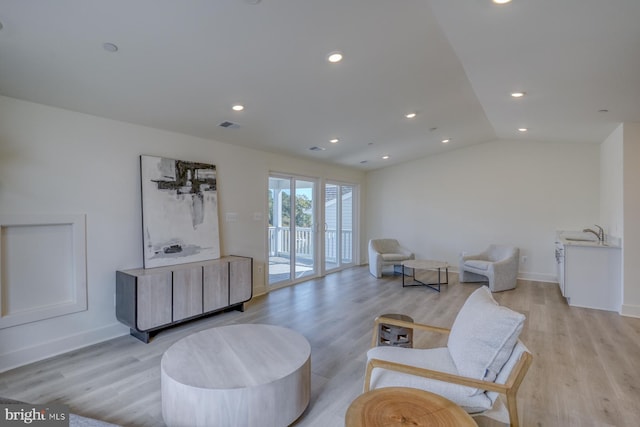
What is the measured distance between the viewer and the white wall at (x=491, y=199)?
6.30 metres

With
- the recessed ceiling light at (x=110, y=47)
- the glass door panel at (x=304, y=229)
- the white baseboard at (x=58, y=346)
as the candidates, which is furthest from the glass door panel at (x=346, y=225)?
the recessed ceiling light at (x=110, y=47)

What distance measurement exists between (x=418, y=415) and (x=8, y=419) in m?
1.89

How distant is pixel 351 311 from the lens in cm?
460

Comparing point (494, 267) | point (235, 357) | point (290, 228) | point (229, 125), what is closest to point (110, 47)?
→ point (229, 125)

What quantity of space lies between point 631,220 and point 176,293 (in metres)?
5.91

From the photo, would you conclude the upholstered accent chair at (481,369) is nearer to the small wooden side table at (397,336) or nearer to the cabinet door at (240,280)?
the small wooden side table at (397,336)

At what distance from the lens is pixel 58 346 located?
127 inches

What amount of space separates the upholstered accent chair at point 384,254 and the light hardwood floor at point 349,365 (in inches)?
67.3

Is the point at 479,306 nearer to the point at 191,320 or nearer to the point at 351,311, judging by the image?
the point at 351,311

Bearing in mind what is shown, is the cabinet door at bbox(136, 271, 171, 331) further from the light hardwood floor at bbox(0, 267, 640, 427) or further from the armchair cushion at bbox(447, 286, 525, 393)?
the armchair cushion at bbox(447, 286, 525, 393)

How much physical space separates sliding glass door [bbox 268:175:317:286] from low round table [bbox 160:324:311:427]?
3405mm

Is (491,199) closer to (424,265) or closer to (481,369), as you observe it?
(424,265)

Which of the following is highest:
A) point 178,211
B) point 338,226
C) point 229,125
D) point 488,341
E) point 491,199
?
point 229,125

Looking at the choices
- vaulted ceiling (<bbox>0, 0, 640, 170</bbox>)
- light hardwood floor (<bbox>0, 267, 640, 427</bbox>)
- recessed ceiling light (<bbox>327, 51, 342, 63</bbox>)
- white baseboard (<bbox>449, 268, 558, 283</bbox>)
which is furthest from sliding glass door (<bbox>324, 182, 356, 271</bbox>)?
recessed ceiling light (<bbox>327, 51, 342, 63</bbox>)
